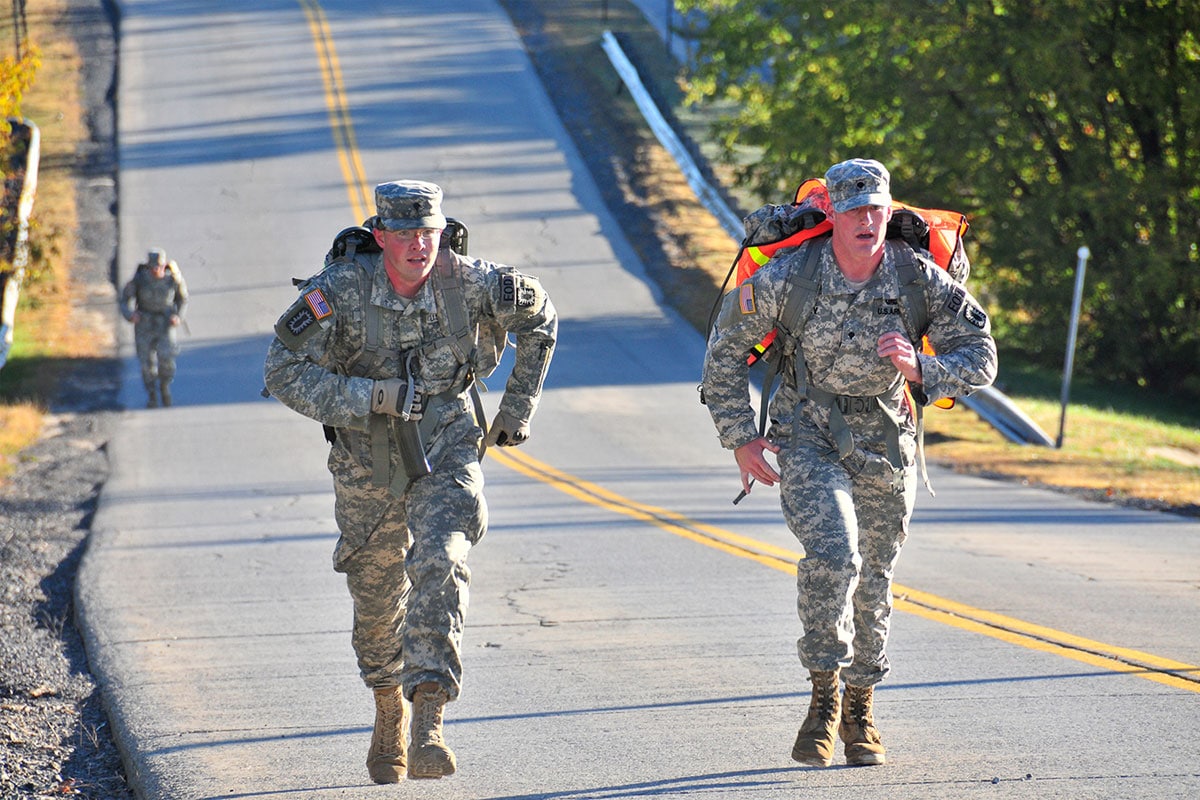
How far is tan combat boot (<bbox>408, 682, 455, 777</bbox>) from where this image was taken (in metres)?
5.24

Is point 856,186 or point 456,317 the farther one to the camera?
point 456,317

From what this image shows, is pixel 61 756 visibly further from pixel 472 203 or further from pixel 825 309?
pixel 472 203

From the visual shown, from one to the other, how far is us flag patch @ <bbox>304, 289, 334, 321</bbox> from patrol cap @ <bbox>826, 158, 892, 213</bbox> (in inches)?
75.7

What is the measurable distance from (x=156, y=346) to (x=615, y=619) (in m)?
11.6

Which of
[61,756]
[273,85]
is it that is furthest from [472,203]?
[61,756]

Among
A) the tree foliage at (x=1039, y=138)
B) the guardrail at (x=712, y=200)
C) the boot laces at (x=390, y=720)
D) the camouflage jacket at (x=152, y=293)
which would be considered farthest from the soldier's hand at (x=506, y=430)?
the tree foliage at (x=1039, y=138)

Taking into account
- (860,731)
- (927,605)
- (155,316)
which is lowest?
(155,316)

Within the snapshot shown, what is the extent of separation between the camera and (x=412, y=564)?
18.0ft

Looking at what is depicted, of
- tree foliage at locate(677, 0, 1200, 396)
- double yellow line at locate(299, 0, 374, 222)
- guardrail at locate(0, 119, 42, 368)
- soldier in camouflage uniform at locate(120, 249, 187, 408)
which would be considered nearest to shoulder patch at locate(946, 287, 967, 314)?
guardrail at locate(0, 119, 42, 368)

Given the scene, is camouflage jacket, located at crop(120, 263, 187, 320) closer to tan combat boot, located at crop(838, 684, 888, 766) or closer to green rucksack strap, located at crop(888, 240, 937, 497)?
green rucksack strap, located at crop(888, 240, 937, 497)

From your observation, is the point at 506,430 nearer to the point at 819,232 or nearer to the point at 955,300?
the point at 819,232

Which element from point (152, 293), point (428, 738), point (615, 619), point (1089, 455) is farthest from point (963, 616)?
point (152, 293)

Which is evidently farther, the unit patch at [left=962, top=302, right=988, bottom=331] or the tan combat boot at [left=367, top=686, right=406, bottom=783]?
the unit patch at [left=962, top=302, right=988, bottom=331]

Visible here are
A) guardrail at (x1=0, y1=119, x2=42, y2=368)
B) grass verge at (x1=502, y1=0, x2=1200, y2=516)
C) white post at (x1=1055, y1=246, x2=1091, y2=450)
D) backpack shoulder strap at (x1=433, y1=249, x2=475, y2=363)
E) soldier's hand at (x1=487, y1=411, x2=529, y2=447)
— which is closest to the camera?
backpack shoulder strap at (x1=433, y1=249, x2=475, y2=363)
